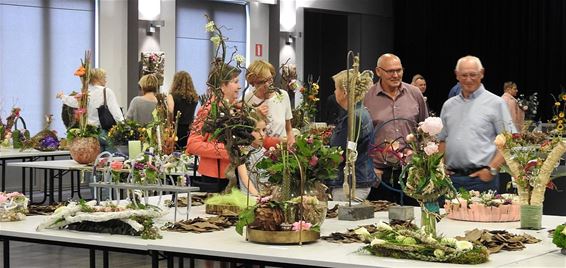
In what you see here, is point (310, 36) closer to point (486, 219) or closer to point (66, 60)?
point (66, 60)

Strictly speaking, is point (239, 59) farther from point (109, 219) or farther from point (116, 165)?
point (109, 219)

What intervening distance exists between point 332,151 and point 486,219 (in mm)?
764

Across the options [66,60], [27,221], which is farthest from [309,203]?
[66,60]

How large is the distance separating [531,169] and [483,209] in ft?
0.87

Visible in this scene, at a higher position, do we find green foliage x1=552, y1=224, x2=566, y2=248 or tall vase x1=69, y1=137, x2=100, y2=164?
tall vase x1=69, y1=137, x2=100, y2=164

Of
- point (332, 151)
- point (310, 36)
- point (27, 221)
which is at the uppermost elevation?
point (310, 36)

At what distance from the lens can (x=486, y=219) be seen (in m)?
4.39

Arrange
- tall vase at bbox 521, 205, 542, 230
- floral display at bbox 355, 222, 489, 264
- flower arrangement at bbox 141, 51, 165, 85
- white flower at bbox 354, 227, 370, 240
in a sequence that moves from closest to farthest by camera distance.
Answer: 1. floral display at bbox 355, 222, 489, 264
2. white flower at bbox 354, 227, 370, 240
3. tall vase at bbox 521, 205, 542, 230
4. flower arrangement at bbox 141, 51, 165, 85

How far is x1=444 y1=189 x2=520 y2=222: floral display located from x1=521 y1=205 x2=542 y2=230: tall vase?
0.22m

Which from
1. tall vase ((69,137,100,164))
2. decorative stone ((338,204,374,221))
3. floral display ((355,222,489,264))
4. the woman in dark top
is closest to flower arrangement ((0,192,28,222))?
decorative stone ((338,204,374,221))

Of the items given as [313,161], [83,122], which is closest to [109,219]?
[313,161]

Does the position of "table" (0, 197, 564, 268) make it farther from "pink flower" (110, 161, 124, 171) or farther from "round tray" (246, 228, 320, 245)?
"pink flower" (110, 161, 124, 171)

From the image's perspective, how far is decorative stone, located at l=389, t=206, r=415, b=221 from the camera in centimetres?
Answer: 434

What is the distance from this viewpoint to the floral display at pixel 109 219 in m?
3.88
